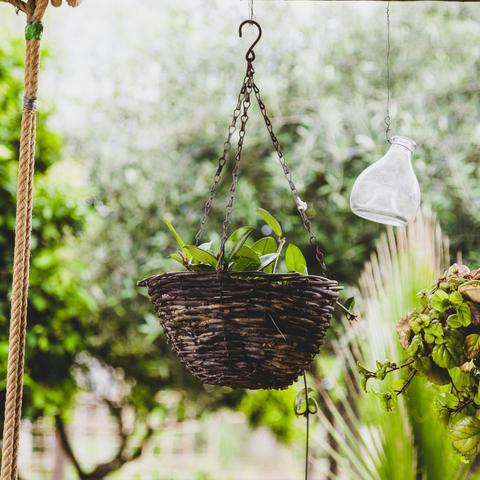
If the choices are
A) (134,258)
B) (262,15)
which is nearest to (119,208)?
(134,258)

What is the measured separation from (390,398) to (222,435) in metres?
4.55

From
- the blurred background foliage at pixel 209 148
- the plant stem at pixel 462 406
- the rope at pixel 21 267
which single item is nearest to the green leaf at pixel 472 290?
the plant stem at pixel 462 406

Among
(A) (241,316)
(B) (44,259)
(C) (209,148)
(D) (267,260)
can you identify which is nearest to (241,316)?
(A) (241,316)

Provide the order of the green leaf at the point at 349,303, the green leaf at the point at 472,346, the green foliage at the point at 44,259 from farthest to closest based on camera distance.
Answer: the green foliage at the point at 44,259
the green leaf at the point at 349,303
the green leaf at the point at 472,346

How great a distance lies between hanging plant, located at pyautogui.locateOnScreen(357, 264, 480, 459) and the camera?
617 millimetres

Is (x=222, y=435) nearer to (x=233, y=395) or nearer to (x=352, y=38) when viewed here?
(x=233, y=395)

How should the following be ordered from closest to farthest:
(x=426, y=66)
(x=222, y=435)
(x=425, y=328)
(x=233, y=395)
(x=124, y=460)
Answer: (x=425, y=328)
(x=426, y=66)
(x=233, y=395)
(x=124, y=460)
(x=222, y=435)

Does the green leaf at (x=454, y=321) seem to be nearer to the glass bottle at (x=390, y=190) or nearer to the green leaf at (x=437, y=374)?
the green leaf at (x=437, y=374)

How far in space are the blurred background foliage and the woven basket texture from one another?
4.07ft

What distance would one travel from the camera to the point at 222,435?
4.89 metres

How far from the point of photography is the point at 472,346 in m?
0.62

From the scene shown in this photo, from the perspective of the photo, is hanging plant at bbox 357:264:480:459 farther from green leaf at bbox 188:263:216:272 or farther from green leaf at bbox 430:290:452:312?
green leaf at bbox 188:263:216:272

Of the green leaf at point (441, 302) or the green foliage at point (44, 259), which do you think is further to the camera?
the green foliage at point (44, 259)

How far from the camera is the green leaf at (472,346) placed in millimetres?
612
